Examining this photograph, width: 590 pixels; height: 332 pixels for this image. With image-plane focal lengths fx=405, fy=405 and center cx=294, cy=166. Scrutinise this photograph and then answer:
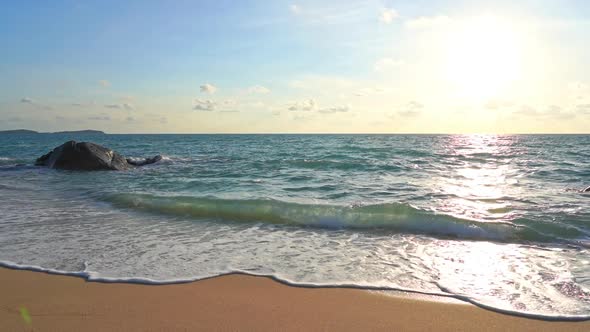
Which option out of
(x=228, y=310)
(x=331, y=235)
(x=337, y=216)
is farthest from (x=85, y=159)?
(x=228, y=310)

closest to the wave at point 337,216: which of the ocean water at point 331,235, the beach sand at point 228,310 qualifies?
the ocean water at point 331,235

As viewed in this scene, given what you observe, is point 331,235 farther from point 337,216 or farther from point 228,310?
point 228,310

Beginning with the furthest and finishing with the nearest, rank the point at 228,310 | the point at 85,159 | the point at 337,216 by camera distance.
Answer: the point at 85,159 → the point at 337,216 → the point at 228,310

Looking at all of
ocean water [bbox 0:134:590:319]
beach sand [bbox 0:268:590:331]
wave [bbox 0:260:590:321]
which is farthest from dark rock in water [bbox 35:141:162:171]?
beach sand [bbox 0:268:590:331]

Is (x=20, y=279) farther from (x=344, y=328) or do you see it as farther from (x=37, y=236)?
(x=344, y=328)

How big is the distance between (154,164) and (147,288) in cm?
1839

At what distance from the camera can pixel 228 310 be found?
3967 millimetres

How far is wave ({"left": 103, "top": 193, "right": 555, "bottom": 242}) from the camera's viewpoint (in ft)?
23.8

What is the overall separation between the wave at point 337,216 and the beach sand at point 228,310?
338cm

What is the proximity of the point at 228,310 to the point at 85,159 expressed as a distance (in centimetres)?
1723

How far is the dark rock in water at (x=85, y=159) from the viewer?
728 inches

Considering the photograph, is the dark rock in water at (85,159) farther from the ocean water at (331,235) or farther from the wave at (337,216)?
the wave at (337,216)

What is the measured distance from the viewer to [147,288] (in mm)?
Result: 4551

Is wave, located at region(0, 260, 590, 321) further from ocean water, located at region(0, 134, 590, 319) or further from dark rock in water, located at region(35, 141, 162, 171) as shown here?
dark rock in water, located at region(35, 141, 162, 171)
